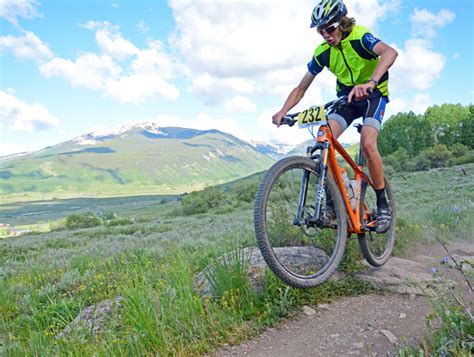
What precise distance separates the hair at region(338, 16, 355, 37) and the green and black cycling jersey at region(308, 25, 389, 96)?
0.07 meters

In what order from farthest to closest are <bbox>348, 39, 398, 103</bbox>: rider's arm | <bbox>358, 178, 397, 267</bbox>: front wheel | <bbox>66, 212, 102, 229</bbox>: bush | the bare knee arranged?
<bbox>66, 212, 102, 229</bbox>: bush → <bbox>358, 178, 397, 267</bbox>: front wheel → the bare knee → <bbox>348, 39, 398, 103</bbox>: rider's arm

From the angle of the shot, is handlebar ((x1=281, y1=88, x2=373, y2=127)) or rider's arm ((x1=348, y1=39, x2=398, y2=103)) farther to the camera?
handlebar ((x1=281, y1=88, x2=373, y2=127))

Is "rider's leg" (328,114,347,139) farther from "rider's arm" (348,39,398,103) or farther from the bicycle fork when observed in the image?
"rider's arm" (348,39,398,103)

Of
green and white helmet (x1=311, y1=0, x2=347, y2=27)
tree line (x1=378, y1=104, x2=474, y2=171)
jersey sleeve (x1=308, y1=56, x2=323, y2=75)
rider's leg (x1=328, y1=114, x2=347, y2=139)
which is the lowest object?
rider's leg (x1=328, y1=114, x2=347, y2=139)

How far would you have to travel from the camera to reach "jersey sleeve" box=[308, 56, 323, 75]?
5434 mm

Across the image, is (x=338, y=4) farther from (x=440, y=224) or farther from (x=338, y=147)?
(x=440, y=224)

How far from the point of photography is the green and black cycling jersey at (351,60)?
192 inches

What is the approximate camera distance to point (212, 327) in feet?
12.7

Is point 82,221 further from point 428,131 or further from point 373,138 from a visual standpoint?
point 428,131

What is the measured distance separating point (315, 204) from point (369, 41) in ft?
6.57

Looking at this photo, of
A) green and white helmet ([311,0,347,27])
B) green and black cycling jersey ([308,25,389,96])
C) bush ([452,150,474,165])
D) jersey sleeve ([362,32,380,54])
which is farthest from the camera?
bush ([452,150,474,165])

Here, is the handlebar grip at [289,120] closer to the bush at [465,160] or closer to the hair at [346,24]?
the hair at [346,24]

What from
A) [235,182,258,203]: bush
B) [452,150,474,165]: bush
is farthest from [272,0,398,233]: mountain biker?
[452,150,474,165]: bush

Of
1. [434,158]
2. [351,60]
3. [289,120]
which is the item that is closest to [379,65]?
[351,60]
